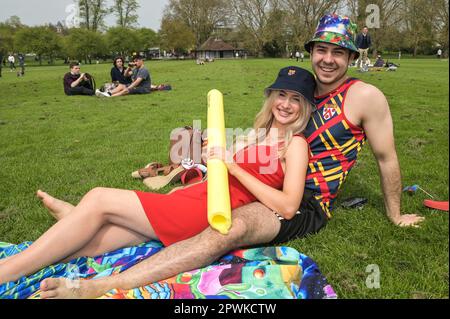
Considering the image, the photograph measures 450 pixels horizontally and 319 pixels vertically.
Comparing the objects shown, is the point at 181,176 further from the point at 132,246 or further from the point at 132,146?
the point at 132,146

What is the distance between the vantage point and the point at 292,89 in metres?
3.14

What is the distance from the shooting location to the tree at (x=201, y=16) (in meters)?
58.6

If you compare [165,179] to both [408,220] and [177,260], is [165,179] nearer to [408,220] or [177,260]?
[177,260]

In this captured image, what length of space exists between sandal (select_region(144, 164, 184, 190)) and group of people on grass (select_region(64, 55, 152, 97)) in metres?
9.93

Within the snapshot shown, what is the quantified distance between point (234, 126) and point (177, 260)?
5.83 m

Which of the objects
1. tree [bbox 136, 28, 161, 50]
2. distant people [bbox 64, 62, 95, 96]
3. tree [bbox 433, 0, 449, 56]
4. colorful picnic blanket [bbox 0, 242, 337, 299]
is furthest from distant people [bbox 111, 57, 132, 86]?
tree [bbox 136, 28, 161, 50]

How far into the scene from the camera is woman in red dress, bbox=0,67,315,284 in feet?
9.02

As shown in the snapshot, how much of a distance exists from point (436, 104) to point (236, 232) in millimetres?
9305

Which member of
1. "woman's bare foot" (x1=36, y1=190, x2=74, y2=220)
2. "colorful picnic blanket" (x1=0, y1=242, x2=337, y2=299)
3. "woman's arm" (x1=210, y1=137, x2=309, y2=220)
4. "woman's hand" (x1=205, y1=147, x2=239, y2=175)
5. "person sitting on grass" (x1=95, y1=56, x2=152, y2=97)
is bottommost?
"colorful picnic blanket" (x1=0, y1=242, x2=337, y2=299)

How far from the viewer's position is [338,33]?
10.7ft

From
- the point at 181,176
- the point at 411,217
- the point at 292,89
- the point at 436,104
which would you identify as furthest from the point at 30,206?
the point at 436,104

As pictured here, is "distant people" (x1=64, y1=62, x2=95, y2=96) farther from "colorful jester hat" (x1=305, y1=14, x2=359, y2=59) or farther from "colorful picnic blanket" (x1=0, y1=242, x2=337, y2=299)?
"colorful jester hat" (x1=305, y1=14, x2=359, y2=59)

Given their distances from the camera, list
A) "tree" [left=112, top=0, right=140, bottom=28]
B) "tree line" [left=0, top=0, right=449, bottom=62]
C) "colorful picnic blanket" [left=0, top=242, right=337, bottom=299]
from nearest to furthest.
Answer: "colorful picnic blanket" [left=0, top=242, right=337, bottom=299]
"tree" [left=112, top=0, right=140, bottom=28]
"tree line" [left=0, top=0, right=449, bottom=62]

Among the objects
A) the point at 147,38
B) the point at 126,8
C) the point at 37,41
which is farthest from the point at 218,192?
the point at 147,38
